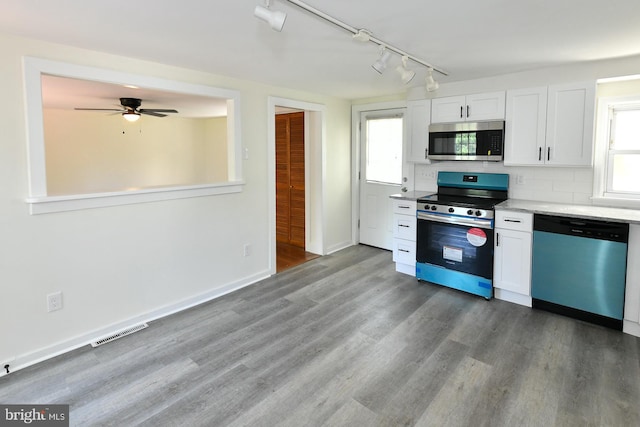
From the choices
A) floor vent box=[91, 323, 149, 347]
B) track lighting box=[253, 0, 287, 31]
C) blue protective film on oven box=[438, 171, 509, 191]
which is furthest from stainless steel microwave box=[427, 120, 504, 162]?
floor vent box=[91, 323, 149, 347]

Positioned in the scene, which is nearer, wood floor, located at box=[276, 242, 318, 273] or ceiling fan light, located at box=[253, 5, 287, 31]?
ceiling fan light, located at box=[253, 5, 287, 31]

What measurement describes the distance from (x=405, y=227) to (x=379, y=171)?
1287mm

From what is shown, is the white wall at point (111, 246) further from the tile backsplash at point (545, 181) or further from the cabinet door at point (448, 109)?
the tile backsplash at point (545, 181)

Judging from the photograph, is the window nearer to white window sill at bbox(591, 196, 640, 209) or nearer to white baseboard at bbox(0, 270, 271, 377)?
white window sill at bbox(591, 196, 640, 209)

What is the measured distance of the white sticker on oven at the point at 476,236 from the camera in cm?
355

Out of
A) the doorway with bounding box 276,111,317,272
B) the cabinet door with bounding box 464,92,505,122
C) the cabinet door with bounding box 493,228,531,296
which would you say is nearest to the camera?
the cabinet door with bounding box 493,228,531,296

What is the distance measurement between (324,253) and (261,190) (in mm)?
1512

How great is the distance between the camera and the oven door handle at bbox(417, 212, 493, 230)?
11.5 feet

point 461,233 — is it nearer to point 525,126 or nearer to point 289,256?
point 525,126

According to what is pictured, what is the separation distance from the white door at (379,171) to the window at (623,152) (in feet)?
7.40

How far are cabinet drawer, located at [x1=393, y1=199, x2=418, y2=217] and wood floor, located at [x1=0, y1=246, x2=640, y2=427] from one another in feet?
3.64

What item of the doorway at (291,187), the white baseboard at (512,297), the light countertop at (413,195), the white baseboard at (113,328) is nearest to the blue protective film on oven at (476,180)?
the light countertop at (413,195)

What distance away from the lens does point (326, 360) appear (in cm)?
257

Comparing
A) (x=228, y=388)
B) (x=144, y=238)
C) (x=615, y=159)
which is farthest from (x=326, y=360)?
(x=615, y=159)
